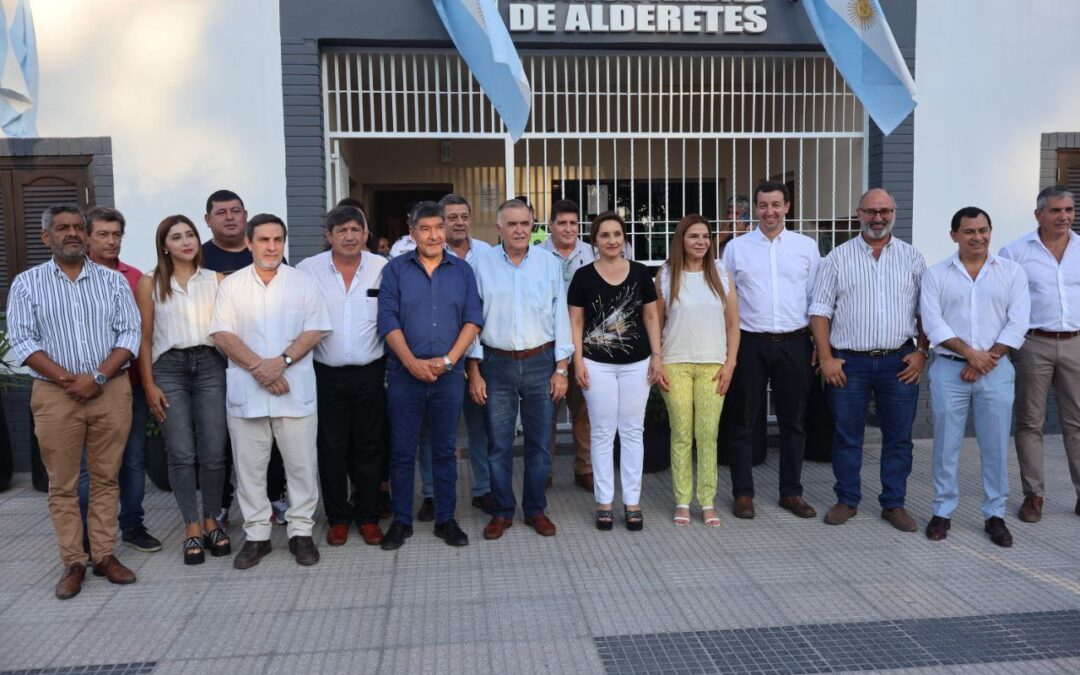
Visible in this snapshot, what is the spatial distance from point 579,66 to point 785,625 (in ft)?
17.7

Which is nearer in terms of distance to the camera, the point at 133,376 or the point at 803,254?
the point at 133,376

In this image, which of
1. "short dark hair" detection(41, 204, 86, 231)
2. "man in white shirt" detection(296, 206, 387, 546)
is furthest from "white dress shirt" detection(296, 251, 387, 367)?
"short dark hair" detection(41, 204, 86, 231)

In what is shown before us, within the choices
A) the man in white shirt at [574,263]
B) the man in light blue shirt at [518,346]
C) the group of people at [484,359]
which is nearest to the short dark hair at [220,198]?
the group of people at [484,359]

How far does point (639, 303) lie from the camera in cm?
484

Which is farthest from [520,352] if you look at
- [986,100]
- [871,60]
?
[986,100]

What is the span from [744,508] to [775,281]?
4.72 feet

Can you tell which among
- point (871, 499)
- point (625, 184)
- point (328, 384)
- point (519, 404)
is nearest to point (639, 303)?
point (519, 404)

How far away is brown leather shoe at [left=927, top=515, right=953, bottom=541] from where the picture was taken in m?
4.77

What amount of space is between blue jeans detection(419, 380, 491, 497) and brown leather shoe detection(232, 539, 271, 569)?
108 centimetres

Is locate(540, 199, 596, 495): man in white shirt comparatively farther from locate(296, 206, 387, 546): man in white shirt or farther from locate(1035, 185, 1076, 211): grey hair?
locate(1035, 185, 1076, 211): grey hair

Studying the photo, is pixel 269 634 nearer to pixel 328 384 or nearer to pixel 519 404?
→ pixel 328 384

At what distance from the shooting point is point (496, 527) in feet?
16.0

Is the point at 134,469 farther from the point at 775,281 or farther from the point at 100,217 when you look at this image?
the point at 775,281

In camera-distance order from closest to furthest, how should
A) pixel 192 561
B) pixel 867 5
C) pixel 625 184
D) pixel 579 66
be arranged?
pixel 192 561 → pixel 867 5 → pixel 579 66 → pixel 625 184
